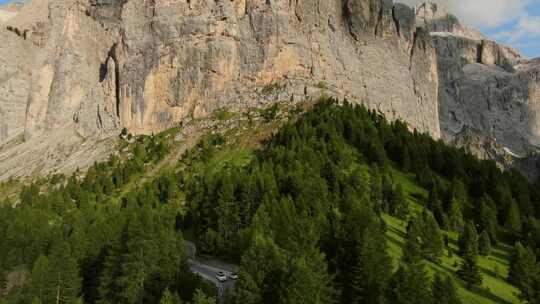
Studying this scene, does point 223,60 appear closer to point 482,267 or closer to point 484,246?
point 484,246

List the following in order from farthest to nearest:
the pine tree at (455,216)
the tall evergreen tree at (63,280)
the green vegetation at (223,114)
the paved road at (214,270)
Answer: the green vegetation at (223,114), the pine tree at (455,216), the tall evergreen tree at (63,280), the paved road at (214,270)

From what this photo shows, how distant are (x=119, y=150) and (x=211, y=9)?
5445 centimetres

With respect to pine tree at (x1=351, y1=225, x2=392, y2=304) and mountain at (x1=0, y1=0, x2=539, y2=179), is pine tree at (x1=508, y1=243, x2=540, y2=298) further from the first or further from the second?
mountain at (x1=0, y1=0, x2=539, y2=179)

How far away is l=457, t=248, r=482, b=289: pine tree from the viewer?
5762cm

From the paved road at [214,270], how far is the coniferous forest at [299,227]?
4.11 ft

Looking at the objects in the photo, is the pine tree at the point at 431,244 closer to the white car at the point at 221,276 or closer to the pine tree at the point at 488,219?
the pine tree at the point at 488,219

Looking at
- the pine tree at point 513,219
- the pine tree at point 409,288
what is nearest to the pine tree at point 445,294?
the pine tree at point 409,288

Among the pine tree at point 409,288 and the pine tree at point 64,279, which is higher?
the pine tree at point 409,288

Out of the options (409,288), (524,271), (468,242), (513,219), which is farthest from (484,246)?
(409,288)

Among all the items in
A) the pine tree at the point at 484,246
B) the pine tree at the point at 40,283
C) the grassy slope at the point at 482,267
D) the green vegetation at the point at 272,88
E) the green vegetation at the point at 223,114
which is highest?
the green vegetation at the point at 272,88

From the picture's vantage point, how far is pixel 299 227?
183 feet

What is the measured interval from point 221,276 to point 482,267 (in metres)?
34.1

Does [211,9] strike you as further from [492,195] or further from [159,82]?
[492,195]

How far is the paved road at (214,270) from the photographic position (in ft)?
165
